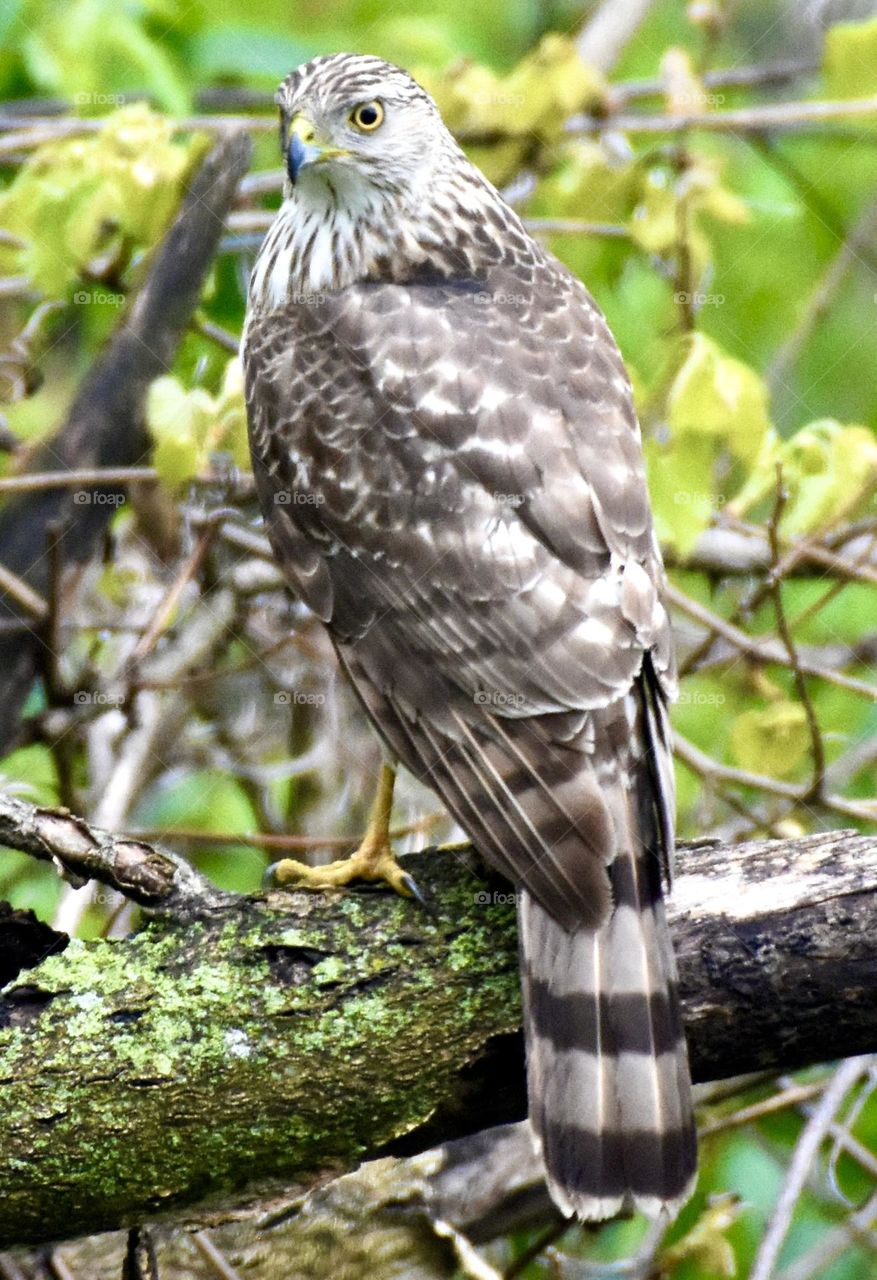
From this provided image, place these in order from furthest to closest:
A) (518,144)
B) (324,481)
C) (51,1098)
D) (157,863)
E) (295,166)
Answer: (518,144) → (295,166) → (324,481) → (157,863) → (51,1098)

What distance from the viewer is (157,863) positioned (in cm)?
287

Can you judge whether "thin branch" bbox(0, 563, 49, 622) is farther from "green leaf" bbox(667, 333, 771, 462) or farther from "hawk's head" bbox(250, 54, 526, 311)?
"green leaf" bbox(667, 333, 771, 462)

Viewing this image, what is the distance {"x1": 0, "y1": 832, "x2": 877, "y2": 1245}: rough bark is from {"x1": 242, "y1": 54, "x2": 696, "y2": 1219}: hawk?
0.41 ft

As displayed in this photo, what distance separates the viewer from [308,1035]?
2750mm

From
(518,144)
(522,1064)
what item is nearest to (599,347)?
(518,144)

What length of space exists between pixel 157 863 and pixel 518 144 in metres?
2.64

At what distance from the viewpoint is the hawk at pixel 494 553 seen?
272 centimetres

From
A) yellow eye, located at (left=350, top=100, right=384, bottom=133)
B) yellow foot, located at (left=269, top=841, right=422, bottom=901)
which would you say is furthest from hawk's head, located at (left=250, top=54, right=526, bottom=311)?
yellow foot, located at (left=269, top=841, right=422, bottom=901)

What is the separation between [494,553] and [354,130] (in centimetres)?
121

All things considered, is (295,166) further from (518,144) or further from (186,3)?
(186,3)
